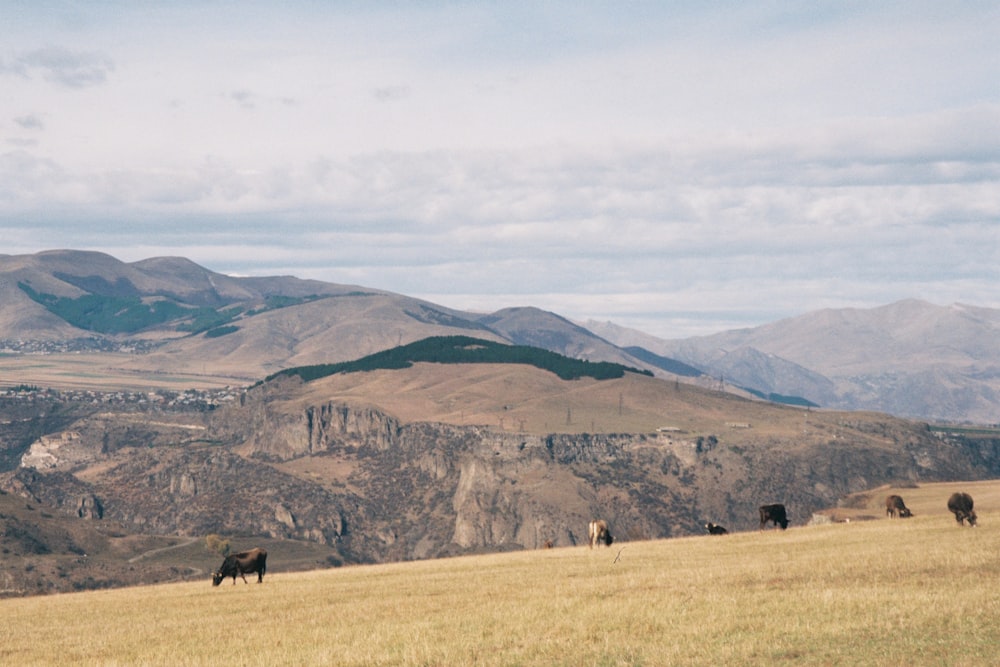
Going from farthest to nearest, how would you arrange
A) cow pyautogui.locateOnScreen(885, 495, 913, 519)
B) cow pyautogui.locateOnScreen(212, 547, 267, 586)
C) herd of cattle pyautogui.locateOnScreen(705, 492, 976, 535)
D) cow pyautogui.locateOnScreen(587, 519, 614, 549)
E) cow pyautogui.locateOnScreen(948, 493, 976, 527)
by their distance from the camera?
1. cow pyautogui.locateOnScreen(885, 495, 913, 519)
2. cow pyautogui.locateOnScreen(587, 519, 614, 549)
3. cow pyautogui.locateOnScreen(212, 547, 267, 586)
4. herd of cattle pyautogui.locateOnScreen(705, 492, 976, 535)
5. cow pyautogui.locateOnScreen(948, 493, 976, 527)

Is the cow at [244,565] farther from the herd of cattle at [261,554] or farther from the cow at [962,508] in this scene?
the cow at [962,508]

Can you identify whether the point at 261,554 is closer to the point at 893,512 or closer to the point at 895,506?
the point at 895,506

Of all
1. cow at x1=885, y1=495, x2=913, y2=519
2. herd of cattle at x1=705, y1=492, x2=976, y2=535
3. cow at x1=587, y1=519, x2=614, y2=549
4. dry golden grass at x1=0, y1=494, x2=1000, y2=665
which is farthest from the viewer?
cow at x1=885, y1=495, x2=913, y2=519

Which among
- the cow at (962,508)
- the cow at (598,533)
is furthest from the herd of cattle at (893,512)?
the cow at (598,533)

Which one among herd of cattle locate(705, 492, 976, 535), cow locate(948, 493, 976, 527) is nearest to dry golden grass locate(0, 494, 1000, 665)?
cow locate(948, 493, 976, 527)

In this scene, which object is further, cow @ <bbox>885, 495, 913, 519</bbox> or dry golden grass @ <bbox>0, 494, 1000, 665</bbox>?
cow @ <bbox>885, 495, 913, 519</bbox>

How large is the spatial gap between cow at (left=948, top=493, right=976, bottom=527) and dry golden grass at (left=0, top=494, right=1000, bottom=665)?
3.77ft

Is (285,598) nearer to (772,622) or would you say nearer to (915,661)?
(772,622)

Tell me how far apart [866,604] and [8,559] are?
564 feet

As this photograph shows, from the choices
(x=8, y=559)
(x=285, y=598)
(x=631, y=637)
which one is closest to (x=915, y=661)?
(x=631, y=637)

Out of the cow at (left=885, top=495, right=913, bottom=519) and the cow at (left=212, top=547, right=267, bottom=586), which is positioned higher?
the cow at (left=885, top=495, right=913, bottom=519)

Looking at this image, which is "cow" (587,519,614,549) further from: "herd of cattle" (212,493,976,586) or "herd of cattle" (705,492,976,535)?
"herd of cattle" (705,492,976,535)

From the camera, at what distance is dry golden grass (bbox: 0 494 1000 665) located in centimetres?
3033

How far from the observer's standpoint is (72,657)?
36281 mm
